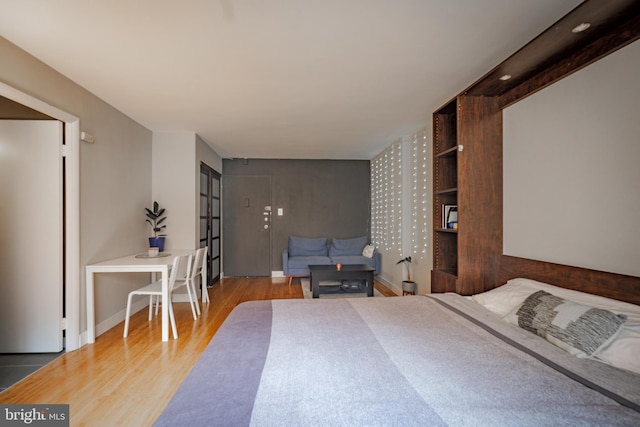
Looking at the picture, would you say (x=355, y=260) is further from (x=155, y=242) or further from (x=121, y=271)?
(x=121, y=271)

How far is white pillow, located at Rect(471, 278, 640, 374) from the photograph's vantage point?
1.25 metres

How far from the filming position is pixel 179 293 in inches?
169

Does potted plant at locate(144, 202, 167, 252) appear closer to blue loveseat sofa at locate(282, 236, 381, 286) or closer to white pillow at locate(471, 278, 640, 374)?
blue loveseat sofa at locate(282, 236, 381, 286)

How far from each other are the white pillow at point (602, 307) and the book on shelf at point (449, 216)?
0.86m

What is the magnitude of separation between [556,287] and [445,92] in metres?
1.95

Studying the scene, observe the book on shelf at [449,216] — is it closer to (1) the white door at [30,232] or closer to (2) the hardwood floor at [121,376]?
(2) the hardwood floor at [121,376]

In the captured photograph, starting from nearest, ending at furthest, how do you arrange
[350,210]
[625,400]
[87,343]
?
[625,400], [87,343], [350,210]

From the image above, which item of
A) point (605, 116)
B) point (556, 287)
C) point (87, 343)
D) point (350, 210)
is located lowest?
point (87, 343)

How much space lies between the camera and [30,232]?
264 cm

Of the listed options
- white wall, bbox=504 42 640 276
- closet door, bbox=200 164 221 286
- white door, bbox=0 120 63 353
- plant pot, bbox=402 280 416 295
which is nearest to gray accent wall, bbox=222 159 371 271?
closet door, bbox=200 164 221 286

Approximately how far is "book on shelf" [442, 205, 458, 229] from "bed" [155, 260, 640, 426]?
1.15m

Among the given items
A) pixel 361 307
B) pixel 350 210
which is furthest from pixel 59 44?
pixel 350 210

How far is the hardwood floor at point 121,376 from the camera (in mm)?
1826

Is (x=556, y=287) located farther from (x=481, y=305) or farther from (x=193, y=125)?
(x=193, y=125)
